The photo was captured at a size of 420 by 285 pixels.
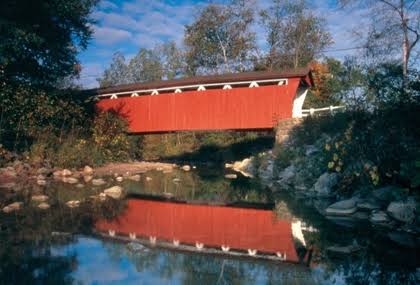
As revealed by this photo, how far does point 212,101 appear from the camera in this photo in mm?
18938

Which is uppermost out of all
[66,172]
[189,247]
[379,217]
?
[66,172]

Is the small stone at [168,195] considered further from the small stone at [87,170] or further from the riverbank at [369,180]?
the small stone at [87,170]

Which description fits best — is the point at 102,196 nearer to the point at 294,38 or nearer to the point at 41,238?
the point at 41,238

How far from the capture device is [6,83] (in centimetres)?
1620

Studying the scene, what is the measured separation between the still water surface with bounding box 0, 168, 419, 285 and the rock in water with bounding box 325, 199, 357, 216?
49 cm

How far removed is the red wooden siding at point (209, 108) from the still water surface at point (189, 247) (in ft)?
30.5

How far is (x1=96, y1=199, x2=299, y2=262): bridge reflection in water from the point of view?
539 centimetres

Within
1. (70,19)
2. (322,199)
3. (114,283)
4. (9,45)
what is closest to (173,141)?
(70,19)

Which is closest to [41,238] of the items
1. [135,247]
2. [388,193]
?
[135,247]

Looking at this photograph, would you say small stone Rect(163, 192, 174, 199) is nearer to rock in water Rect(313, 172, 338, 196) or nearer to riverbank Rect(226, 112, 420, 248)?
riverbank Rect(226, 112, 420, 248)

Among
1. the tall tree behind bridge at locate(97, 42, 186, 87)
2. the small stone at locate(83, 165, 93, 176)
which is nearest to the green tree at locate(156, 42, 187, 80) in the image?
the tall tree behind bridge at locate(97, 42, 186, 87)

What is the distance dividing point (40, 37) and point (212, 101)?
308 inches

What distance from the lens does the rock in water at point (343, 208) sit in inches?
309

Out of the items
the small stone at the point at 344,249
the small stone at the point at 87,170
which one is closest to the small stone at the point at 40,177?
the small stone at the point at 87,170
